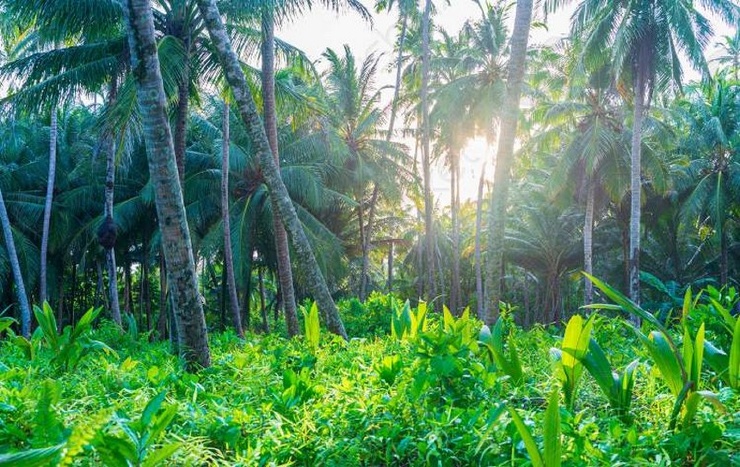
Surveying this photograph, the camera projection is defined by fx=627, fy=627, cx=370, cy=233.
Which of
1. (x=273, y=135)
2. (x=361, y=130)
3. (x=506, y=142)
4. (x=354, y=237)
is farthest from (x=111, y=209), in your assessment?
(x=354, y=237)

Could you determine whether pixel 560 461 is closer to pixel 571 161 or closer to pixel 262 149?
pixel 262 149

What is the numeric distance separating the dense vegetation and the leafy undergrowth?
16 mm

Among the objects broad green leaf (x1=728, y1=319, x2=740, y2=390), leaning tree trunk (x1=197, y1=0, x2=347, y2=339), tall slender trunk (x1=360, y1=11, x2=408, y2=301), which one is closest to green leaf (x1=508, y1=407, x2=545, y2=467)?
broad green leaf (x1=728, y1=319, x2=740, y2=390)

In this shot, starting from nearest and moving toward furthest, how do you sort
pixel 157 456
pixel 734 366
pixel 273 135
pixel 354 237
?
pixel 157 456 < pixel 734 366 < pixel 273 135 < pixel 354 237

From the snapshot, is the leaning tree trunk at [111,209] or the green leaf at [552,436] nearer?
the green leaf at [552,436]

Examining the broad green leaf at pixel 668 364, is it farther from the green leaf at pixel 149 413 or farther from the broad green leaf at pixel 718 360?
the green leaf at pixel 149 413

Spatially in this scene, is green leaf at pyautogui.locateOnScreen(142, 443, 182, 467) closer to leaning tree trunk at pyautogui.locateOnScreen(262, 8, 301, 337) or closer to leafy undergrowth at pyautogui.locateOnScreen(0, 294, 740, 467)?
leafy undergrowth at pyautogui.locateOnScreen(0, 294, 740, 467)

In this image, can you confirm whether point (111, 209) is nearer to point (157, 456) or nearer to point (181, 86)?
point (181, 86)

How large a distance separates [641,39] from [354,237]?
13.0 m

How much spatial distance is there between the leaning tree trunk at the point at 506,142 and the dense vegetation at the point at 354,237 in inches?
1.1

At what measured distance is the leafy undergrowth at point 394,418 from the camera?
7.81 feet

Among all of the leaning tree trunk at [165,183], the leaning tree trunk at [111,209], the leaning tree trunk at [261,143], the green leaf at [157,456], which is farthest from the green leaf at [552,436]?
the leaning tree trunk at [111,209]

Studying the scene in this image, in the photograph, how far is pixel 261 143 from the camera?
740cm

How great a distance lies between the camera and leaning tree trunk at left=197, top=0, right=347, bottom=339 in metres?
7.13
